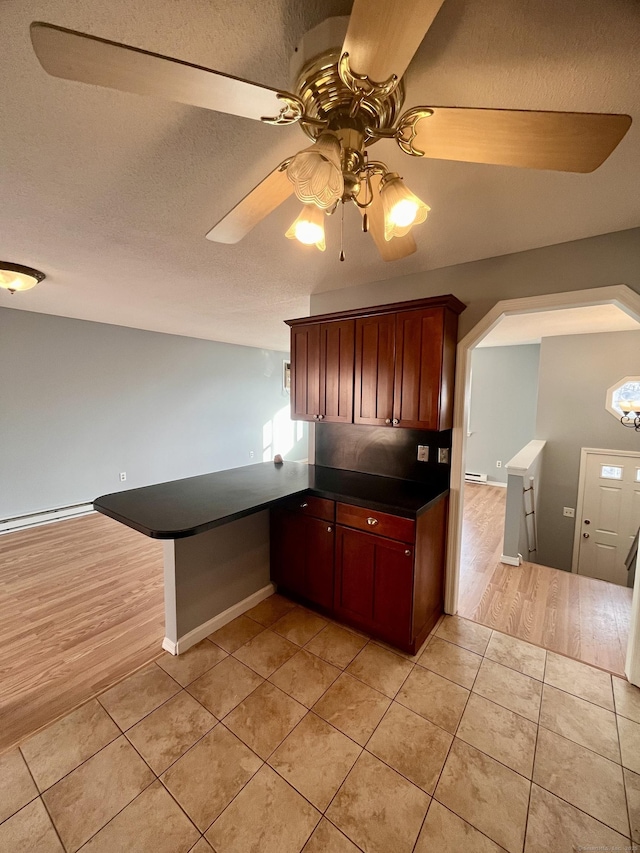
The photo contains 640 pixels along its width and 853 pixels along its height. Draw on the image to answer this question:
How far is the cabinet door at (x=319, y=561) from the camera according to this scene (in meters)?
2.20

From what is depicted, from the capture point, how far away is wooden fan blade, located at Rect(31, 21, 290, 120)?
1.97 ft

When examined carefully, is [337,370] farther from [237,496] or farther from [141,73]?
[141,73]

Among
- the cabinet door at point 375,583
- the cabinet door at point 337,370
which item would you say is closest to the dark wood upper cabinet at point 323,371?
the cabinet door at point 337,370

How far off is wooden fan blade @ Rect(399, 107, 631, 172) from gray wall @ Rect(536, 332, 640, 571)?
4.65 meters

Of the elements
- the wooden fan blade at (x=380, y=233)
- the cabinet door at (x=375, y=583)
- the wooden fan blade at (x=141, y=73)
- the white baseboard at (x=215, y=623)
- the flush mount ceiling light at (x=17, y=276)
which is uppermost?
the flush mount ceiling light at (x=17, y=276)

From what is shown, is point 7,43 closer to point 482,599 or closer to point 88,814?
point 88,814

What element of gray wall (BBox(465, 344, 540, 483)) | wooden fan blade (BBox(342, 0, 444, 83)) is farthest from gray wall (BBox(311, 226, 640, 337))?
gray wall (BBox(465, 344, 540, 483))

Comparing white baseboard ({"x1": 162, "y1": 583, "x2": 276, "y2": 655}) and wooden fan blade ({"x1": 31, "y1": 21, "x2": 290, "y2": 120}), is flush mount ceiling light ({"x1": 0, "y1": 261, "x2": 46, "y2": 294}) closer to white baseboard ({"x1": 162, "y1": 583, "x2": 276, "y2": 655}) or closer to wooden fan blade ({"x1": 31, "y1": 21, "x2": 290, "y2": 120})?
wooden fan blade ({"x1": 31, "y1": 21, "x2": 290, "y2": 120})

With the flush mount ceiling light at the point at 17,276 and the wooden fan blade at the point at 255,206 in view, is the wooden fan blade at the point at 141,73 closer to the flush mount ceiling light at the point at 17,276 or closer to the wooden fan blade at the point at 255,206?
the wooden fan blade at the point at 255,206

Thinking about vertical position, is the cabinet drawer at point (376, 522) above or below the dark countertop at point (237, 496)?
below

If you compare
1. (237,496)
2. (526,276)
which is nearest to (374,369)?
(526,276)

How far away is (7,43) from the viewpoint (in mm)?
857

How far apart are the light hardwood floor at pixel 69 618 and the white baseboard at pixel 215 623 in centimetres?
14

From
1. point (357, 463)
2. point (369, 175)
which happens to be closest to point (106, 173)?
point (369, 175)
